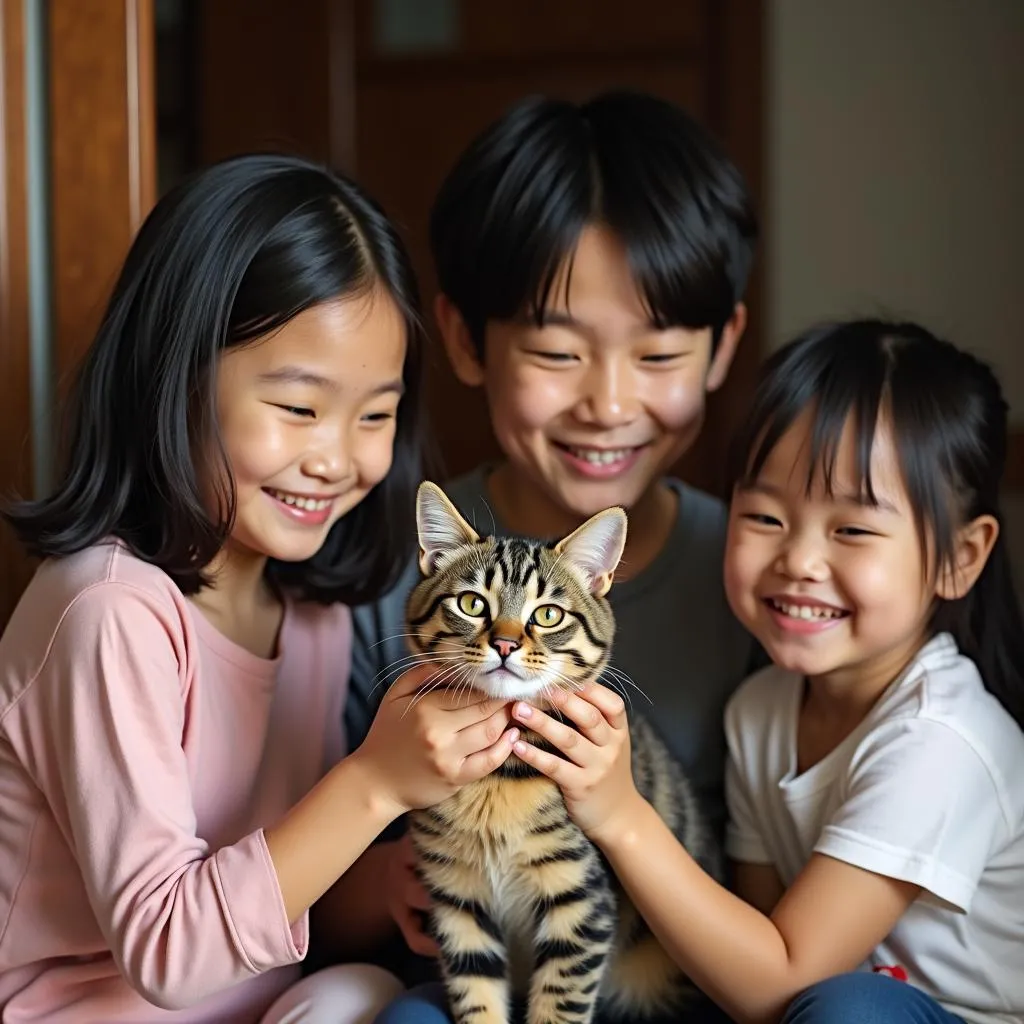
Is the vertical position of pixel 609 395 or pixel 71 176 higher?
pixel 71 176

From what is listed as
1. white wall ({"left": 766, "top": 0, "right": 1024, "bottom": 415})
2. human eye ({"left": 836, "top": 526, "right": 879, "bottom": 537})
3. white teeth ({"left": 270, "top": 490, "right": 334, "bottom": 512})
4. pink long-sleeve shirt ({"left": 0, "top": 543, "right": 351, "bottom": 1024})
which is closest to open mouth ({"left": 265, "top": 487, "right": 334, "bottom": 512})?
white teeth ({"left": 270, "top": 490, "right": 334, "bottom": 512})

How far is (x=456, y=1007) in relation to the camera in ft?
3.99

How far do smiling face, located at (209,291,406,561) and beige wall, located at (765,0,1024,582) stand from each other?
164cm

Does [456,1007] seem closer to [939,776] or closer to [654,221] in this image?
[939,776]

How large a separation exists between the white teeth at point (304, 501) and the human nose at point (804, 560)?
1.68ft

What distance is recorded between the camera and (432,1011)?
1212 mm

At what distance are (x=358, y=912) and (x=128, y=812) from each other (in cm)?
44

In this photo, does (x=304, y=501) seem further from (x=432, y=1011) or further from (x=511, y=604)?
(x=432, y=1011)

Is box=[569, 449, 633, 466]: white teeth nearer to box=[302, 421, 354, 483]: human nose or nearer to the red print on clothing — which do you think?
box=[302, 421, 354, 483]: human nose

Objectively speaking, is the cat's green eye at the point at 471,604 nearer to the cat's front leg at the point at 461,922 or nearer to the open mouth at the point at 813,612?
the cat's front leg at the point at 461,922

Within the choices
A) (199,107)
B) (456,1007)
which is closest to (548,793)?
(456,1007)

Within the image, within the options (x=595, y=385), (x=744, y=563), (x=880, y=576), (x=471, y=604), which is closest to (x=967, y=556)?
(x=880, y=576)

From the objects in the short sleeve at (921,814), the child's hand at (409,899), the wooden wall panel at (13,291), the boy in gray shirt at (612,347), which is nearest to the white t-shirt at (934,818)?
the short sleeve at (921,814)

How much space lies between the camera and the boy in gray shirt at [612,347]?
1490mm
